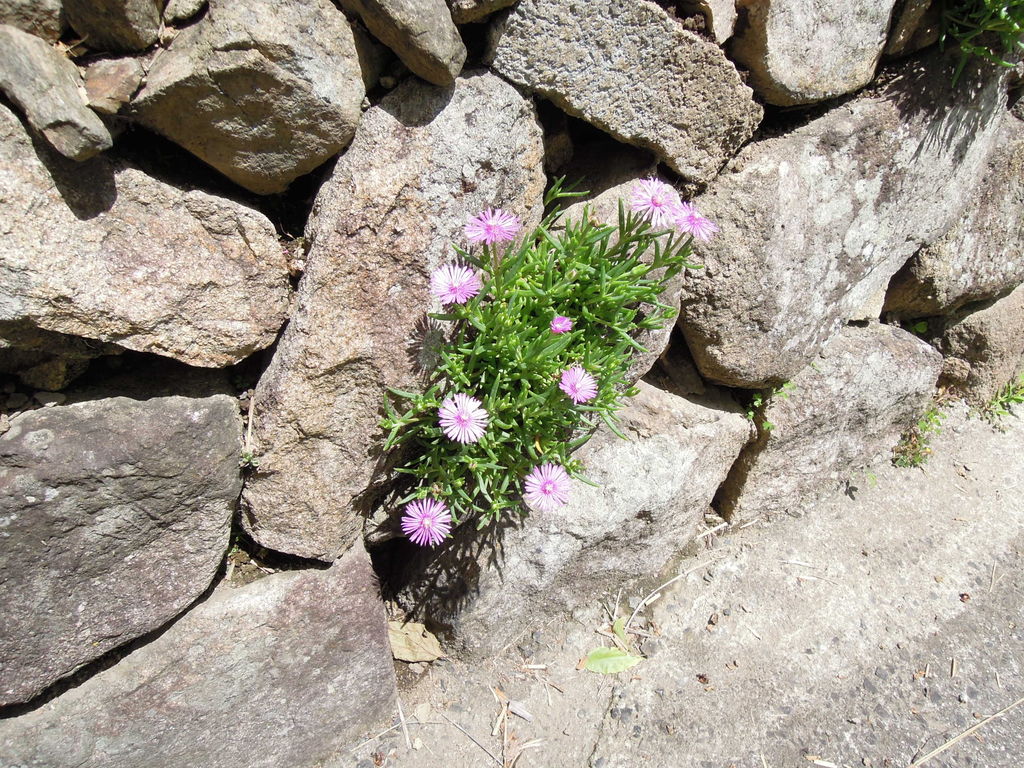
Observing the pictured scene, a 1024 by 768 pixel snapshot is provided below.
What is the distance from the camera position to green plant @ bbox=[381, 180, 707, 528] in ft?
6.89

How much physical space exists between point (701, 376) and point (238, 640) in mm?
2025

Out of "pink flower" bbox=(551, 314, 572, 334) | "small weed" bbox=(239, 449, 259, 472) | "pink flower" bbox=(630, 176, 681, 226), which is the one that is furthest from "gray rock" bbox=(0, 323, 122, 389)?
"pink flower" bbox=(630, 176, 681, 226)

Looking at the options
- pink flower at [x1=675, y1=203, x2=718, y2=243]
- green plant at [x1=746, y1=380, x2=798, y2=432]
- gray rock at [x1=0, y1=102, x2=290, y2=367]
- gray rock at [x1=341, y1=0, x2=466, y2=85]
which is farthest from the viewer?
green plant at [x1=746, y1=380, x2=798, y2=432]

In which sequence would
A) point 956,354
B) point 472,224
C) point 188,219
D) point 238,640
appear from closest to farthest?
1. point 188,219
2. point 472,224
3. point 238,640
4. point 956,354

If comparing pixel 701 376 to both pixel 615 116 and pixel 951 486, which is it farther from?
Result: pixel 951 486

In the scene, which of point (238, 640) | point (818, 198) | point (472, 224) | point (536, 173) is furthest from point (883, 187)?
point (238, 640)

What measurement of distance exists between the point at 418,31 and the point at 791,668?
8.84 feet

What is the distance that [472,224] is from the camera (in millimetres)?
2047

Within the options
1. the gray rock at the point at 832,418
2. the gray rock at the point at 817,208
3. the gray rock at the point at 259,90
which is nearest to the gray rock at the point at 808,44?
the gray rock at the point at 817,208

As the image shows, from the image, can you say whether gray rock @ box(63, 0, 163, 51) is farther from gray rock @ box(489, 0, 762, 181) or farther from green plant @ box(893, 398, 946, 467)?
green plant @ box(893, 398, 946, 467)

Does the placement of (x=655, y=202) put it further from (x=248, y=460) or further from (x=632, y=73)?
(x=248, y=460)

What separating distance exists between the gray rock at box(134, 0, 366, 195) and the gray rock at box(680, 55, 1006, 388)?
1367mm

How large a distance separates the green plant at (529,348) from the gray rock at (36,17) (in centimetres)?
109

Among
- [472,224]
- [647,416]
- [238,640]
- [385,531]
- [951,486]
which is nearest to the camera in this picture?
[472,224]
